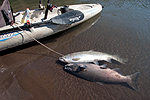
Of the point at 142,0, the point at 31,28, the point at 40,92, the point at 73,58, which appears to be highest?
the point at 142,0

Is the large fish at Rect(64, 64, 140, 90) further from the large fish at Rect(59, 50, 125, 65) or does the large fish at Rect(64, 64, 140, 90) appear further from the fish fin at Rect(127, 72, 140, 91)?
the large fish at Rect(59, 50, 125, 65)

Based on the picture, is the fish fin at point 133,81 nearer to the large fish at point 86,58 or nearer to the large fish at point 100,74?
the large fish at point 100,74

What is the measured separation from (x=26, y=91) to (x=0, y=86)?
3.59ft

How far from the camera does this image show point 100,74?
163 inches

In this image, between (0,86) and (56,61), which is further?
(56,61)

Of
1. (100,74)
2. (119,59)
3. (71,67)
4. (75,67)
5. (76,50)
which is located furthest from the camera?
(76,50)

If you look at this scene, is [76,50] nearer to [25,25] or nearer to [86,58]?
[86,58]

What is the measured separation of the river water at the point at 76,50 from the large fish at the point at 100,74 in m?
0.22

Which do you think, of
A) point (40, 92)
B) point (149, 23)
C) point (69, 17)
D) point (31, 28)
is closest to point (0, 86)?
point (40, 92)

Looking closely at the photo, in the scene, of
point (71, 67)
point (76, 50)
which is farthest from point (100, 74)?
point (76, 50)

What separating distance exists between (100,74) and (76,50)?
80.9 inches

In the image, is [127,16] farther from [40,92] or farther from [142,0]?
[40,92]

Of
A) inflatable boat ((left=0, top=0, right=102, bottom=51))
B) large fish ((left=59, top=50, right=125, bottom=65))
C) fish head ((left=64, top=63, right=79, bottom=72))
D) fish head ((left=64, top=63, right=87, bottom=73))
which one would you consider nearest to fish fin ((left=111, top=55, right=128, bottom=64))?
large fish ((left=59, top=50, right=125, bottom=65))

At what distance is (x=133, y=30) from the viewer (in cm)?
721
